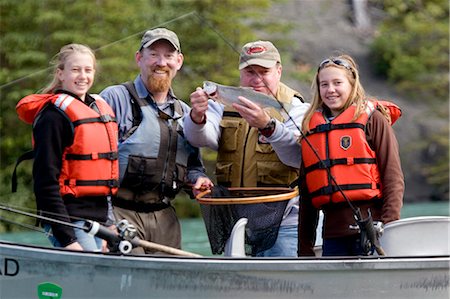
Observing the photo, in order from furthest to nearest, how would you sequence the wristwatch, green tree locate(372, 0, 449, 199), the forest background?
1. green tree locate(372, 0, 449, 199)
2. the forest background
3. the wristwatch

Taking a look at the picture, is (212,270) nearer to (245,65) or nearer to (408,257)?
(408,257)

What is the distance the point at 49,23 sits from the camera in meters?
17.0

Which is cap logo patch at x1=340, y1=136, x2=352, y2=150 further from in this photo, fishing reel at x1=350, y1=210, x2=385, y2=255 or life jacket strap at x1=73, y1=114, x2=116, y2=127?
life jacket strap at x1=73, y1=114, x2=116, y2=127

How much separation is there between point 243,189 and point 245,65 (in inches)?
20.6

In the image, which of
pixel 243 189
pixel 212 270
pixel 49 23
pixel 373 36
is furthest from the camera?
pixel 373 36

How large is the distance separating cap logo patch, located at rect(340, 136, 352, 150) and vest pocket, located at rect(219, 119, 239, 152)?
1.65ft

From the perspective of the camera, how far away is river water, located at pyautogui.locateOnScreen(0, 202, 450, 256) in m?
10.6

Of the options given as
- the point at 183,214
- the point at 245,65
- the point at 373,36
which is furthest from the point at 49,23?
the point at 245,65

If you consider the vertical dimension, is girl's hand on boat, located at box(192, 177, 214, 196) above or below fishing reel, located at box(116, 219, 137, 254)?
above

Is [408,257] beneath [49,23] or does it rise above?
beneath

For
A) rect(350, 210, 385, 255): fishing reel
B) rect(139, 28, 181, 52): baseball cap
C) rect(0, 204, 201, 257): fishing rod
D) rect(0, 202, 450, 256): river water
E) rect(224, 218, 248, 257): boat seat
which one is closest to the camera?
rect(0, 204, 201, 257): fishing rod

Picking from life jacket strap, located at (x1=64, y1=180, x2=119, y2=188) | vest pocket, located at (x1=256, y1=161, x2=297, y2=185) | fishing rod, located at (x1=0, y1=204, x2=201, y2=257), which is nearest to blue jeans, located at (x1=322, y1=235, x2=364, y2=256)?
vest pocket, located at (x1=256, y1=161, x2=297, y2=185)

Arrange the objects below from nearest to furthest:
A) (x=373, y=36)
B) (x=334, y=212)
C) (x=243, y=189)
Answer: (x=334, y=212)
(x=243, y=189)
(x=373, y=36)

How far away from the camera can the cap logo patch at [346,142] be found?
3.88m
